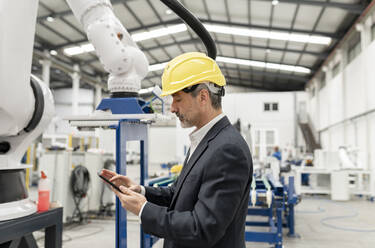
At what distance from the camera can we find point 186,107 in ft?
4.07

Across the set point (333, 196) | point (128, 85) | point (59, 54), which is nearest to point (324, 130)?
point (333, 196)

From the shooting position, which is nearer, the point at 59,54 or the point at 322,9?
the point at 322,9

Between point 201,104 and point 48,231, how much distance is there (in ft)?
4.01

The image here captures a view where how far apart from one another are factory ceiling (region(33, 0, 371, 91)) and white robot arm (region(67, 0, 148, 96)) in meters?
7.70

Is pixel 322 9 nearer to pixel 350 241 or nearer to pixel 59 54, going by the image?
pixel 350 241

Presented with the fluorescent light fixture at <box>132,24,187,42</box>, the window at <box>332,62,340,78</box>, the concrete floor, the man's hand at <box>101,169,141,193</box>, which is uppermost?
the fluorescent light fixture at <box>132,24,187,42</box>

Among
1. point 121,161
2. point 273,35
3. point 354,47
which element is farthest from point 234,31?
point 121,161

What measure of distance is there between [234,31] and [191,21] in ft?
33.4

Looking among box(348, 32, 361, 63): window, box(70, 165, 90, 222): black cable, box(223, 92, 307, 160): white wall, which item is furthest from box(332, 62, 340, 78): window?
box(70, 165, 90, 222): black cable

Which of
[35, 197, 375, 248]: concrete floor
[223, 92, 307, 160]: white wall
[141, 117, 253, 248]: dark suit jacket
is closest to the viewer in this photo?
[141, 117, 253, 248]: dark suit jacket

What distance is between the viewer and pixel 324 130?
48.7 ft

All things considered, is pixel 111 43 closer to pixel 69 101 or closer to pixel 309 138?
pixel 309 138

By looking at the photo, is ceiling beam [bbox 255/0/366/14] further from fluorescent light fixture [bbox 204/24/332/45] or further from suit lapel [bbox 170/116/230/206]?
suit lapel [bbox 170/116/230/206]

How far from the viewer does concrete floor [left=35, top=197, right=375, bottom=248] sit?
4234 mm
